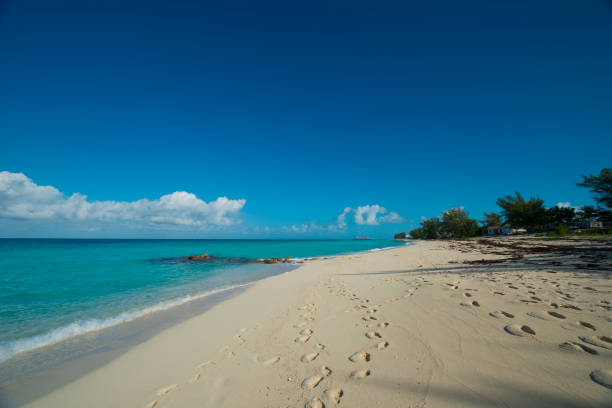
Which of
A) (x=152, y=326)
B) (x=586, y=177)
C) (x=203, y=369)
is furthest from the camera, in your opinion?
(x=586, y=177)

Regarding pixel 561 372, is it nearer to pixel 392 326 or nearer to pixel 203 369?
pixel 392 326

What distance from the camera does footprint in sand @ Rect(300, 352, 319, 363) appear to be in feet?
11.3

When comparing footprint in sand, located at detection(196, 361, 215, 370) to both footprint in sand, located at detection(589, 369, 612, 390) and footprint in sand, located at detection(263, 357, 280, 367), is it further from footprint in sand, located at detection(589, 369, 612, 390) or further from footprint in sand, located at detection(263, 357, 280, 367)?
footprint in sand, located at detection(589, 369, 612, 390)

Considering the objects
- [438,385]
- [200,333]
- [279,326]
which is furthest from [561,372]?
[200,333]

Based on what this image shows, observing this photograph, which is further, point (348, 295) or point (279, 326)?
point (348, 295)

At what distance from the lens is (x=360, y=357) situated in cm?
331

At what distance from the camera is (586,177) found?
3148 cm

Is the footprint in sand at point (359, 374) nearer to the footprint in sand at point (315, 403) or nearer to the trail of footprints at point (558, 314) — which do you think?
the footprint in sand at point (315, 403)

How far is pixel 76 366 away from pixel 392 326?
19.8 ft

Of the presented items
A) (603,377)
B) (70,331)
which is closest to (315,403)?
(603,377)

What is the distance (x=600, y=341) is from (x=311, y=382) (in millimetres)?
3844

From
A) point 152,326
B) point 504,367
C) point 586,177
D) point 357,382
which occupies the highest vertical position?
point 586,177

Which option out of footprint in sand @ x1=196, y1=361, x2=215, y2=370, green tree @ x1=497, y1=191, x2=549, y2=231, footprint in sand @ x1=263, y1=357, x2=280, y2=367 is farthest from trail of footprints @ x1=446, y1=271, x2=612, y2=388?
green tree @ x1=497, y1=191, x2=549, y2=231

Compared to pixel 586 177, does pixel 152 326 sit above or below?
below
